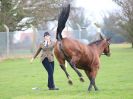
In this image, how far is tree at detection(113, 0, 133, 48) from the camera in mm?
61656

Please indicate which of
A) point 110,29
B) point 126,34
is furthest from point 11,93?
point 110,29

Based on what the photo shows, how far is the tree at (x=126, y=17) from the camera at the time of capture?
61656 mm

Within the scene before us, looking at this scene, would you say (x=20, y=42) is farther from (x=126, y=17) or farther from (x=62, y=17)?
(x=62, y=17)

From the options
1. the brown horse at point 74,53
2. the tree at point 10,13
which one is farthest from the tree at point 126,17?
the brown horse at point 74,53

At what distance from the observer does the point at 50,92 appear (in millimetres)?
15680

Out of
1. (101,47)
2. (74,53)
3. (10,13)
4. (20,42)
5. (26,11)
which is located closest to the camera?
(74,53)

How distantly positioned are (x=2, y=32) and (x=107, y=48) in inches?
1007

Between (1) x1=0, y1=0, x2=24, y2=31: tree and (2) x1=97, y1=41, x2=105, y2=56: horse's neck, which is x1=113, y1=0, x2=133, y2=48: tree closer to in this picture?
(1) x1=0, y1=0, x2=24, y2=31: tree

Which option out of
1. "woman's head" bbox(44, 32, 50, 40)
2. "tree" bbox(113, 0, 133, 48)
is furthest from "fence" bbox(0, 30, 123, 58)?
"woman's head" bbox(44, 32, 50, 40)

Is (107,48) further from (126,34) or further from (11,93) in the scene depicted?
(126,34)

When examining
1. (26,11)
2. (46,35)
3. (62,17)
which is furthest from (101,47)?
(26,11)

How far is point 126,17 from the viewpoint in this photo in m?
63.2

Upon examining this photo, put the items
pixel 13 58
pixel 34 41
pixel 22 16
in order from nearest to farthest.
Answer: pixel 13 58 < pixel 34 41 < pixel 22 16

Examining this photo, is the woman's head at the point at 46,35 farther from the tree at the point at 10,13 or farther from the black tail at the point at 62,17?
the tree at the point at 10,13
